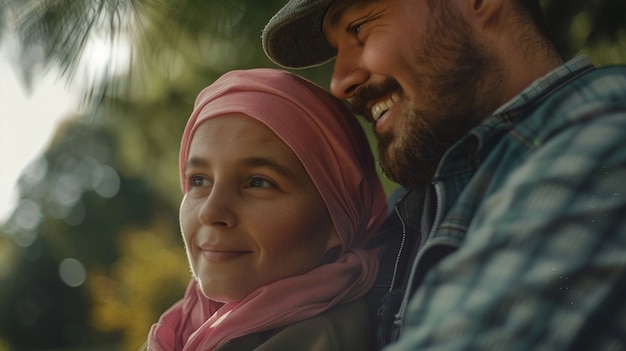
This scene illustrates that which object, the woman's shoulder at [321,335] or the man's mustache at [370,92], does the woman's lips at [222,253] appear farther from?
the man's mustache at [370,92]

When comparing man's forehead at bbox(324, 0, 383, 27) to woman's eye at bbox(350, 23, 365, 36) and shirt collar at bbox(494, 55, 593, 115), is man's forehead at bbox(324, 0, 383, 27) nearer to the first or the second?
woman's eye at bbox(350, 23, 365, 36)

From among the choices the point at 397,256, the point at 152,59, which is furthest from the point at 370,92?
the point at 152,59

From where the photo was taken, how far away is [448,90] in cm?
109

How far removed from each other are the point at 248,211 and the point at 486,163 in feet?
1.31

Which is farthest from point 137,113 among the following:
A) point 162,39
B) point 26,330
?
point 26,330

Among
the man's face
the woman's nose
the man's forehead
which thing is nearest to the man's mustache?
the man's face

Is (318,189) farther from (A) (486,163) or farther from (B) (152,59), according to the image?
(B) (152,59)

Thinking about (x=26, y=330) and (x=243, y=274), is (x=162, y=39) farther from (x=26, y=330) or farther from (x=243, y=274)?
(x=26, y=330)

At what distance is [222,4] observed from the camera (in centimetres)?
161

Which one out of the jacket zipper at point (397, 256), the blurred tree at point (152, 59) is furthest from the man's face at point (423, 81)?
the blurred tree at point (152, 59)

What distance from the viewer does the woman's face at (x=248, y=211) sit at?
1.21 metres

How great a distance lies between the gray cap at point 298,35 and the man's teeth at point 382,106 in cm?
18

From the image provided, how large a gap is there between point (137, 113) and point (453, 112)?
3.89 feet

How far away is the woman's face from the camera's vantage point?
1205 mm
